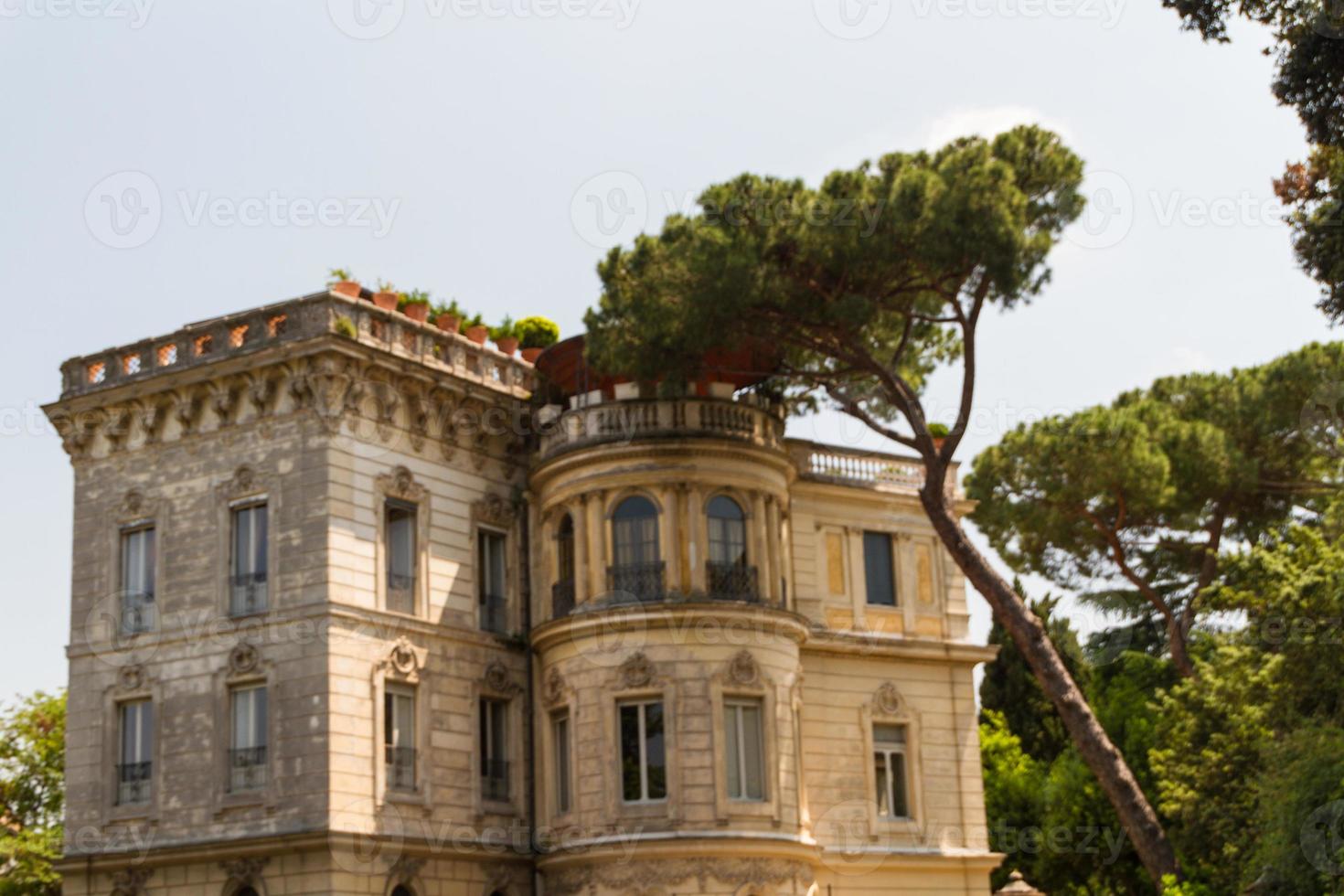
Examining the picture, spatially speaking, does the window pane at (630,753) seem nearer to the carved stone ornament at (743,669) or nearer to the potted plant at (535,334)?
the carved stone ornament at (743,669)

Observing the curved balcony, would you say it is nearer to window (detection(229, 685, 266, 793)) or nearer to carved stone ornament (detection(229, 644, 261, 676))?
carved stone ornament (detection(229, 644, 261, 676))

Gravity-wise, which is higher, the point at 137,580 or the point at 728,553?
the point at 728,553

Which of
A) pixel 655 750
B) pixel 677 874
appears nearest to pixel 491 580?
pixel 655 750

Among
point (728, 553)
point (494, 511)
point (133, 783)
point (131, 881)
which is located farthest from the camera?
point (494, 511)

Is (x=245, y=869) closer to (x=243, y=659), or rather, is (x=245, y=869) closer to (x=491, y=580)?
(x=243, y=659)

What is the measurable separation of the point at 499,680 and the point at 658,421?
5.89 m

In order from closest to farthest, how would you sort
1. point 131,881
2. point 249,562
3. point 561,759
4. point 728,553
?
point 131,881
point 249,562
point 728,553
point 561,759

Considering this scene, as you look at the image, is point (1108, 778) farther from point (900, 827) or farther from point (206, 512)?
point (206, 512)

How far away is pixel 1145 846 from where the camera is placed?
32844 mm

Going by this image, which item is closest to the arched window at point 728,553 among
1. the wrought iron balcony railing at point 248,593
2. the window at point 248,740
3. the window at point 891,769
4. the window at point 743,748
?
the window at point 743,748

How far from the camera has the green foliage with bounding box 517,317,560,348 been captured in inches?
1597

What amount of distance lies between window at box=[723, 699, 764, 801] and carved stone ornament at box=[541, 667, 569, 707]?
124 inches

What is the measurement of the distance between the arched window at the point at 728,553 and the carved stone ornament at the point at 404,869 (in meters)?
Result: 7.31

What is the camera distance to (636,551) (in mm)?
34688
